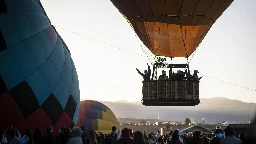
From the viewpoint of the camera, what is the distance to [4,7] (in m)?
9.28

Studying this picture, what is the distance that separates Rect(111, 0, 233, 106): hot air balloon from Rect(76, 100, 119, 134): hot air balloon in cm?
596

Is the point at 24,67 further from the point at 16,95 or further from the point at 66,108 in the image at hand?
the point at 66,108

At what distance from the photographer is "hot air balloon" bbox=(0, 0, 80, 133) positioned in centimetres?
875

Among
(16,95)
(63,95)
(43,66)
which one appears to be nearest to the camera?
(16,95)

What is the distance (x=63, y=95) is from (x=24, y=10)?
2.55 m

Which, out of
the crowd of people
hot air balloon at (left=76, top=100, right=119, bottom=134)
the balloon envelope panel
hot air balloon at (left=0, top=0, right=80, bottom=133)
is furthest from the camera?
hot air balloon at (left=76, top=100, right=119, bottom=134)

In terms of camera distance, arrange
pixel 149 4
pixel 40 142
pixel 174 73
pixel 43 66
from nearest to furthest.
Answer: pixel 40 142, pixel 43 66, pixel 149 4, pixel 174 73

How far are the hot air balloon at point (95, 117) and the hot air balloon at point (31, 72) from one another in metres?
9.62

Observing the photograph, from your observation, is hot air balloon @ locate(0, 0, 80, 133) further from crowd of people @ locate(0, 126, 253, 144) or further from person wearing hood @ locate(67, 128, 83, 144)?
person wearing hood @ locate(67, 128, 83, 144)

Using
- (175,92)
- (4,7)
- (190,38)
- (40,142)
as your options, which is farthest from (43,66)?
(190,38)

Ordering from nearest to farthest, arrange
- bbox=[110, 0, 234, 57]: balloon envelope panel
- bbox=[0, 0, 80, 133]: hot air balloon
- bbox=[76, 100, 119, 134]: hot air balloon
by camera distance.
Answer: bbox=[0, 0, 80, 133]: hot air balloon < bbox=[110, 0, 234, 57]: balloon envelope panel < bbox=[76, 100, 119, 134]: hot air balloon

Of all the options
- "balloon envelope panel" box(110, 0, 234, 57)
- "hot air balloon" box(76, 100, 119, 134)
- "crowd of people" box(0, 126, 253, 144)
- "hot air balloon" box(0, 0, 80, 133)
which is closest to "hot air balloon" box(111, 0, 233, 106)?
"balloon envelope panel" box(110, 0, 234, 57)

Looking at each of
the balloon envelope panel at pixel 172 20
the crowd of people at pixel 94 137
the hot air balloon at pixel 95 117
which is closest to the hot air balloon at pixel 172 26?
the balloon envelope panel at pixel 172 20

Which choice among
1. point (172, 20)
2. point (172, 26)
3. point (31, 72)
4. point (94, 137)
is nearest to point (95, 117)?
point (172, 26)
